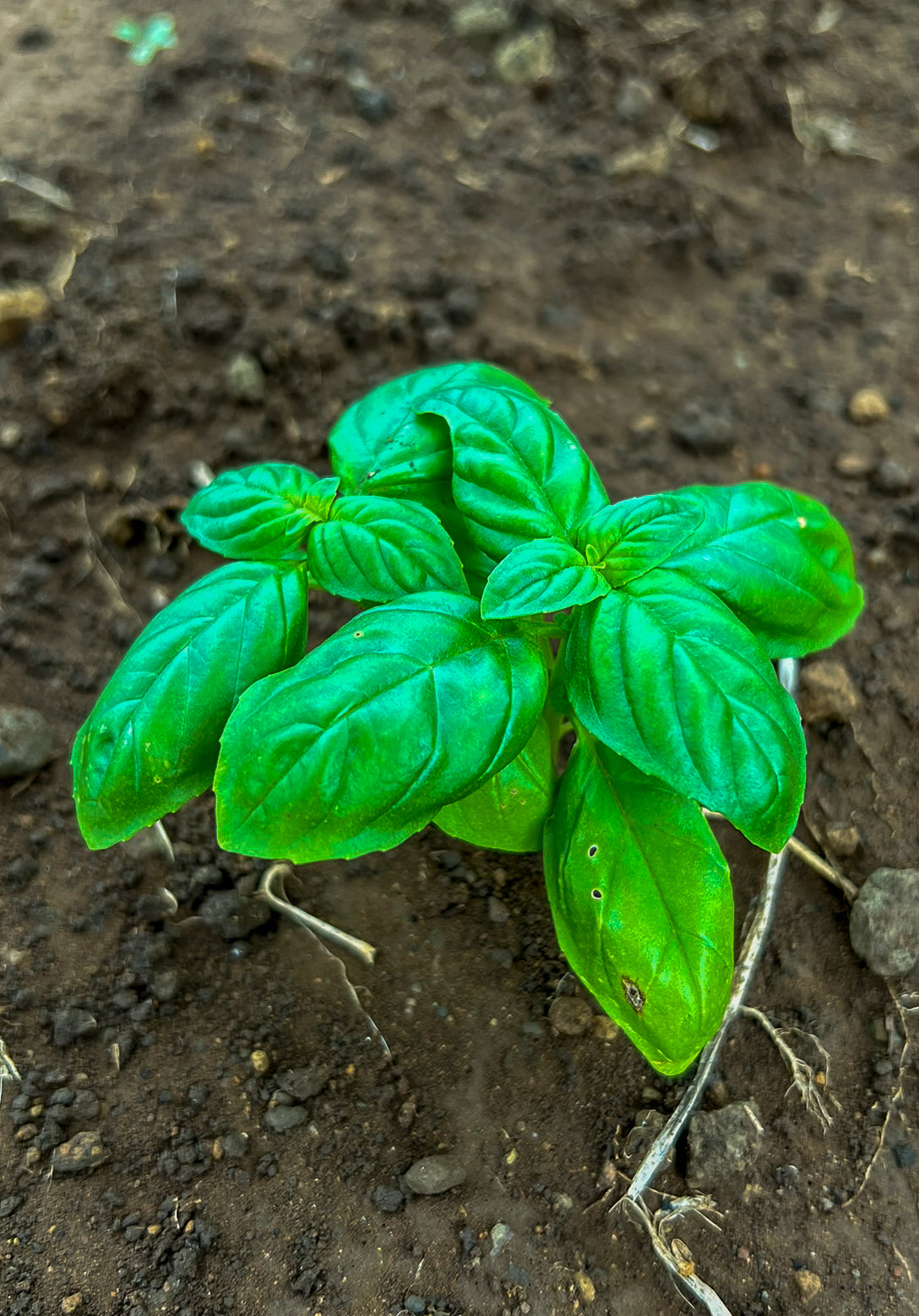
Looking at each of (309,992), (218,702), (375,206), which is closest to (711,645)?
(218,702)

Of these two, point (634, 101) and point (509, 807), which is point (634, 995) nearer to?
point (509, 807)

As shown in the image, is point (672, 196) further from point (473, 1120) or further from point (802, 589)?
point (473, 1120)

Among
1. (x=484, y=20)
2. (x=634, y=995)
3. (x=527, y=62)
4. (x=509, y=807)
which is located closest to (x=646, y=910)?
(x=634, y=995)

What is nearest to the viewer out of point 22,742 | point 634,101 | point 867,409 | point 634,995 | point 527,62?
point 634,995

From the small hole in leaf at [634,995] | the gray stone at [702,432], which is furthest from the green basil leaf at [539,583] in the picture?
the gray stone at [702,432]

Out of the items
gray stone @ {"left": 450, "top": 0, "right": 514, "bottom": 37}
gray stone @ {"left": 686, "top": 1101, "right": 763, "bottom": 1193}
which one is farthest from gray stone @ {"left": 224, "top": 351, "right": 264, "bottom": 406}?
gray stone @ {"left": 686, "top": 1101, "right": 763, "bottom": 1193}
